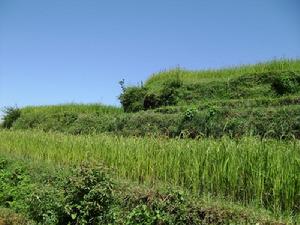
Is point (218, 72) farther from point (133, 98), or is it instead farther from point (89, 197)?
point (89, 197)

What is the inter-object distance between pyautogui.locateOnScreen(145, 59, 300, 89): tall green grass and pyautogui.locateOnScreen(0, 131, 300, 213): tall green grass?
9510mm

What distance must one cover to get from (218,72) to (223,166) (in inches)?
549

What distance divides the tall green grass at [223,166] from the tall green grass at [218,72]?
9.51 metres

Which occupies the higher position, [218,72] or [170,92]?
[218,72]

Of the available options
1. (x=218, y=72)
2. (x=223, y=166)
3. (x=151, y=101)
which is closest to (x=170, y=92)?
(x=151, y=101)

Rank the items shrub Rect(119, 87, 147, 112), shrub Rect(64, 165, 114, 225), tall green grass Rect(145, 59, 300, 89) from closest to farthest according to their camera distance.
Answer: shrub Rect(64, 165, 114, 225)
tall green grass Rect(145, 59, 300, 89)
shrub Rect(119, 87, 147, 112)

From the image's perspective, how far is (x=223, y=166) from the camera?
687 cm

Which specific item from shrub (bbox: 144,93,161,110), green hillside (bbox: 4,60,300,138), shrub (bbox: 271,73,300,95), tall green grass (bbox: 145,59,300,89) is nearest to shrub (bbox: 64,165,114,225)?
green hillside (bbox: 4,60,300,138)

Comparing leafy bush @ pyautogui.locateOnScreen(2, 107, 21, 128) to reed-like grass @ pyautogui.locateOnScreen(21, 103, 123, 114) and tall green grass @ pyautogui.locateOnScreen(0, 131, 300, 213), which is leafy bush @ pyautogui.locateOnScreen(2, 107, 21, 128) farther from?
tall green grass @ pyautogui.locateOnScreen(0, 131, 300, 213)

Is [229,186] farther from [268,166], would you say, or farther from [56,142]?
[56,142]

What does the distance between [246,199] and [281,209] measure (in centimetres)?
62

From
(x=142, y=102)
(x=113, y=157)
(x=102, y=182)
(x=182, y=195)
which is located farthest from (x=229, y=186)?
(x=142, y=102)

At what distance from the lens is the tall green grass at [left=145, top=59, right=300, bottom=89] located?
1772 cm

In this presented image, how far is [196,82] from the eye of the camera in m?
18.7
